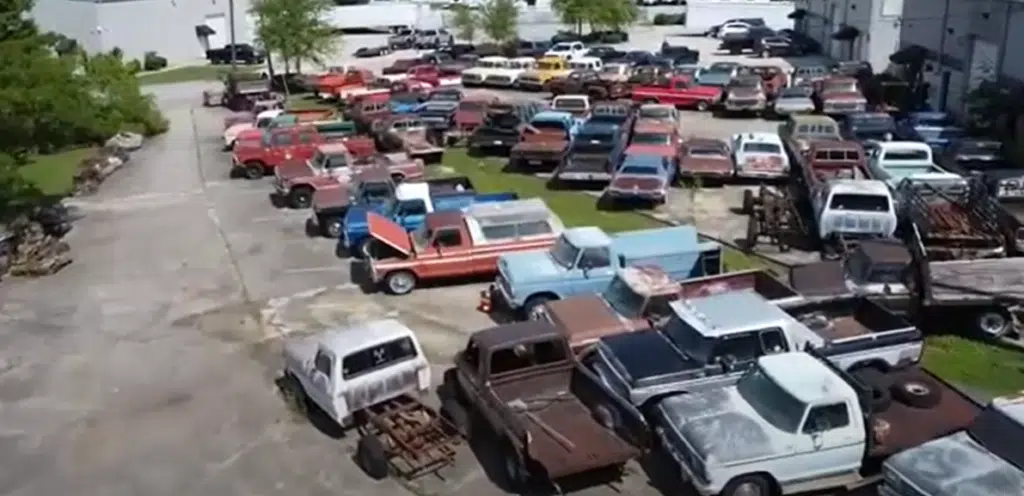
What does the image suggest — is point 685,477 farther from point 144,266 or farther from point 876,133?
point 876,133

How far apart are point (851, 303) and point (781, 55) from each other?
45835mm

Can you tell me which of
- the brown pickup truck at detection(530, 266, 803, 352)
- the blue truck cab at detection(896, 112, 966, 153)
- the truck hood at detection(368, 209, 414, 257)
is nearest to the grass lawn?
the brown pickup truck at detection(530, 266, 803, 352)

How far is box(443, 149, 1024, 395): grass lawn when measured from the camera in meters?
15.6

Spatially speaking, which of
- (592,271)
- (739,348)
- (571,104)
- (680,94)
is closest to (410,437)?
(739,348)

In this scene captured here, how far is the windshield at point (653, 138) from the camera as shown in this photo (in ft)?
95.8

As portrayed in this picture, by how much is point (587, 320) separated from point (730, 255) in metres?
6.65

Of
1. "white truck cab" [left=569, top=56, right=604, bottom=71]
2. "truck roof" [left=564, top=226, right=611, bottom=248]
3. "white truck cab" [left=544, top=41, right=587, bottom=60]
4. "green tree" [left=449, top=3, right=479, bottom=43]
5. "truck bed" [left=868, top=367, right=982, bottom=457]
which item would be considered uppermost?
"green tree" [left=449, top=3, right=479, bottom=43]

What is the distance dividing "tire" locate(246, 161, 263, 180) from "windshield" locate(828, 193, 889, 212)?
17.1 m

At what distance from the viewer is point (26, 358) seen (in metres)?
18.0

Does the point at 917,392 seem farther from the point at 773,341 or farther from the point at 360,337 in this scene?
the point at 360,337

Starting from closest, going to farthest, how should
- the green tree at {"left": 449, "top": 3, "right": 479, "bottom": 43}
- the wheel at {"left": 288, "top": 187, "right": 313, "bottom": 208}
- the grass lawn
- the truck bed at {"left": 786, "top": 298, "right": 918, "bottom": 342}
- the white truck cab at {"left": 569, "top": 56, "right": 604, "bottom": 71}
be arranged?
the truck bed at {"left": 786, "top": 298, "right": 918, "bottom": 342}, the grass lawn, the wheel at {"left": 288, "top": 187, "right": 313, "bottom": 208}, the white truck cab at {"left": 569, "top": 56, "right": 604, "bottom": 71}, the green tree at {"left": 449, "top": 3, "right": 479, "bottom": 43}

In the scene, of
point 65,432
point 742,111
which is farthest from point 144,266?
point 742,111

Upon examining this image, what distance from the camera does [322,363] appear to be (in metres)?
14.6

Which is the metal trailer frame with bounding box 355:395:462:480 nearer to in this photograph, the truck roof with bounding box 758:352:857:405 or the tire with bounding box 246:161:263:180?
the truck roof with bounding box 758:352:857:405
